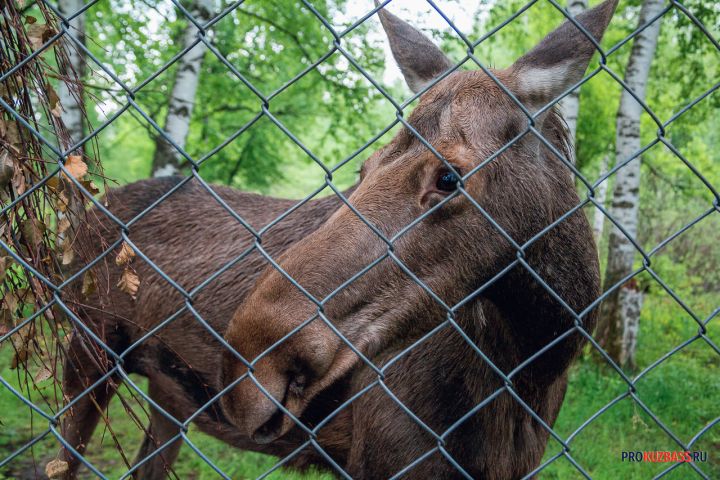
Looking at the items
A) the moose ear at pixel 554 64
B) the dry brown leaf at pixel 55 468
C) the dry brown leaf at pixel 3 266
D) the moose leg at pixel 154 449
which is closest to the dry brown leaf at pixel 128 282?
the dry brown leaf at pixel 3 266

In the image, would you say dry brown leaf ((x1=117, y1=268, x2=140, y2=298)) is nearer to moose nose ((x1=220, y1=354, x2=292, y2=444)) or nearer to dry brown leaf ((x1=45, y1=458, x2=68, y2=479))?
moose nose ((x1=220, y1=354, x2=292, y2=444))

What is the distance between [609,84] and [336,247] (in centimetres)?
1349

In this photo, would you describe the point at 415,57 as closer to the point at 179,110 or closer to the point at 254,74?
the point at 179,110

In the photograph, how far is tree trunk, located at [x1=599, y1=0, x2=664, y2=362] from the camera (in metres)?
7.97

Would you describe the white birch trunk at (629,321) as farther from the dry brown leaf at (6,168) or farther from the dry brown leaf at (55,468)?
the dry brown leaf at (6,168)

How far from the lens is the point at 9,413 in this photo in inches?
241

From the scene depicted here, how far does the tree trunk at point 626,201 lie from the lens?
7.97 metres

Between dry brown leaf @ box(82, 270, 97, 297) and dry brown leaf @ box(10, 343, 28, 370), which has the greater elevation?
dry brown leaf @ box(82, 270, 97, 297)

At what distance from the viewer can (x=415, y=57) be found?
3639 millimetres

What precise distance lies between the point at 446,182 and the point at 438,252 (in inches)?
11.8

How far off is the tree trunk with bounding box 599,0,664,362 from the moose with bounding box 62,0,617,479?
495 centimetres

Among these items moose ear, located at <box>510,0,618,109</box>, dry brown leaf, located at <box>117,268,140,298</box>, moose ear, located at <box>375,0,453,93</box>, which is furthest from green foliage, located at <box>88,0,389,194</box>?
dry brown leaf, located at <box>117,268,140,298</box>

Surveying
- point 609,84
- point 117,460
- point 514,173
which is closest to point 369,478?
point 514,173

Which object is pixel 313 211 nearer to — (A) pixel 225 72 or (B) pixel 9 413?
(B) pixel 9 413
